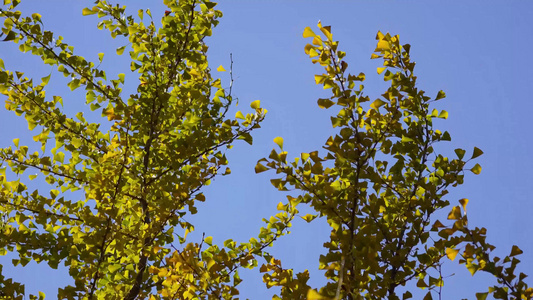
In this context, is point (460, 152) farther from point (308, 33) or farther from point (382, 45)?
point (308, 33)

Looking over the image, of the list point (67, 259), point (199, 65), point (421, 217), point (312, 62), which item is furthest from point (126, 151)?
point (421, 217)

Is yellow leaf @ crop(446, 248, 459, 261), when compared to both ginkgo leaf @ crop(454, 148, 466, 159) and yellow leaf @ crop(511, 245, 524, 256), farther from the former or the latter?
ginkgo leaf @ crop(454, 148, 466, 159)

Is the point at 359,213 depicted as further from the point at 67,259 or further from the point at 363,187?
the point at 67,259

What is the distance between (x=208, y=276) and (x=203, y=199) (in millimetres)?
1261

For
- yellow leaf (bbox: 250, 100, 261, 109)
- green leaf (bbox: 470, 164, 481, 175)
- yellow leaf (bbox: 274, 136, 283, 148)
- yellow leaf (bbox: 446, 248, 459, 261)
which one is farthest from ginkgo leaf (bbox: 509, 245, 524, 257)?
yellow leaf (bbox: 250, 100, 261, 109)

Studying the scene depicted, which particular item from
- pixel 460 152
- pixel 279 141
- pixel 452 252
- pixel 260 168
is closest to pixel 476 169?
pixel 460 152

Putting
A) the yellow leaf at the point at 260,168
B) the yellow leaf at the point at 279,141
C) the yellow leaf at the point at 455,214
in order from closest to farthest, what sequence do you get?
the yellow leaf at the point at 455,214
the yellow leaf at the point at 260,168
the yellow leaf at the point at 279,141

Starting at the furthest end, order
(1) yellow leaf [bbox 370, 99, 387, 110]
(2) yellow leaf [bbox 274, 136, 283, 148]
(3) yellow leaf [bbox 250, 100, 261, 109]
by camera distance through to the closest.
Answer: (3) yellow leaf [bbox 250, 100, 261, 109] < (1) yellow leaf [bbox 370, 99, 387, 110] < (2) yellow leaf [bbox 274, 136, 283, 148]

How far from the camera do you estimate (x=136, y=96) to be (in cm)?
379

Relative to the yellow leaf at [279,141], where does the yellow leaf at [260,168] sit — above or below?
below

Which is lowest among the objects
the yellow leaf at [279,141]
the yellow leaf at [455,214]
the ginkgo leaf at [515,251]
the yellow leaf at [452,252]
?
the ginkgo leaf at [515,251]

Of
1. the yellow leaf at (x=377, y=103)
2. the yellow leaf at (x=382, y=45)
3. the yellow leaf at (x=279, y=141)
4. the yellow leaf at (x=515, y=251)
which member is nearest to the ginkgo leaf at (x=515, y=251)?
the yellow leaf at (x=515, y=251)

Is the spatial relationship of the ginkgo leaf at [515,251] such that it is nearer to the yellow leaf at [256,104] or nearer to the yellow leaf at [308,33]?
the yellow leaf at [308,33]

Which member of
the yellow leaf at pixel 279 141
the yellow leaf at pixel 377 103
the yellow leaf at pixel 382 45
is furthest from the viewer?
the yellow leaf at pixel 382 45
